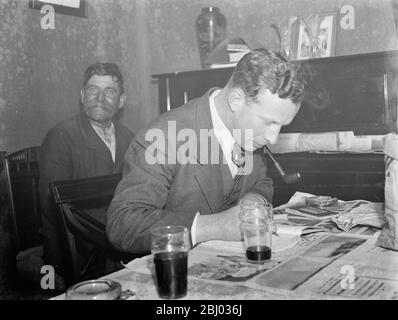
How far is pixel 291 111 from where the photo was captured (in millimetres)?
1732

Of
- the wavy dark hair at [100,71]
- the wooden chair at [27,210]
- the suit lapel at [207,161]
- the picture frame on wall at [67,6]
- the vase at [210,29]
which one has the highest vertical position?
the picture frame on wall at [67,6]

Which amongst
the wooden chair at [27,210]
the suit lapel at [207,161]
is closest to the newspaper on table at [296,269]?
the suit lapel at [207,161]

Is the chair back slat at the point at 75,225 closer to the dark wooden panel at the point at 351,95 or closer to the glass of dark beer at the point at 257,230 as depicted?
the glass of dark beer at the point at 257,230

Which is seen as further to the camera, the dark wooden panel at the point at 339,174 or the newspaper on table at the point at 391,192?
the dark wooden panel at the point at 339,174

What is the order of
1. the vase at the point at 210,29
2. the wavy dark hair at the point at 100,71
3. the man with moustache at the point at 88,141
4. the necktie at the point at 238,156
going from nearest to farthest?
the necktie at the point at 238,156, the man with moustache at the point at 88,141, the wavy dark hair at the point at 100,71, the vase at the point at 210,29

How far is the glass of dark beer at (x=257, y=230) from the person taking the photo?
131 centimetres

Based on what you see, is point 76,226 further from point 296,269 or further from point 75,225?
point 296,269

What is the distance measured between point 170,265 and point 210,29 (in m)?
2.83

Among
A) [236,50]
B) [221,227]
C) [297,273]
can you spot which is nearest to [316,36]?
[236,50]

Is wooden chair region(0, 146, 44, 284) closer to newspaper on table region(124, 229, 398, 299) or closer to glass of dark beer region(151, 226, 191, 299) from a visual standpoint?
newspaper on table region(124, 229, 398, 299)

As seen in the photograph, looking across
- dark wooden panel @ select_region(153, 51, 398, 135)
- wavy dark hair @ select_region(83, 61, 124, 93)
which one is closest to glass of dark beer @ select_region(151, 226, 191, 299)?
dark wooden panel @ select_region(153, 51, 398, 135)

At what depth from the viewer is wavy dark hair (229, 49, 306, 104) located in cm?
167

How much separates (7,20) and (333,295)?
2.86 m

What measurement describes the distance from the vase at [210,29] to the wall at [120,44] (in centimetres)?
18
